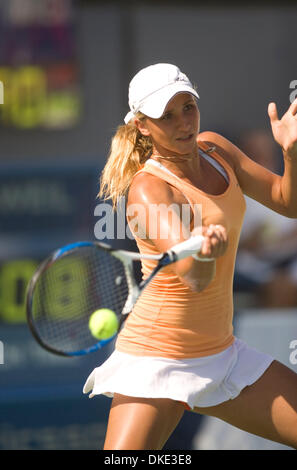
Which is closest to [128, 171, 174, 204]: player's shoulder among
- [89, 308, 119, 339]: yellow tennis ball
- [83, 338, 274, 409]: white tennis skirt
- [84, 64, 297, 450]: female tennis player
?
[84, 64, 297, 450]: female tennis player

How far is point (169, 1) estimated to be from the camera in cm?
841

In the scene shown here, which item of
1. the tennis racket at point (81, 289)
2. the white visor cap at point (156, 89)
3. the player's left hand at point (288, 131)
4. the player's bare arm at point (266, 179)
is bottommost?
the tennis racket at point (81, 289)

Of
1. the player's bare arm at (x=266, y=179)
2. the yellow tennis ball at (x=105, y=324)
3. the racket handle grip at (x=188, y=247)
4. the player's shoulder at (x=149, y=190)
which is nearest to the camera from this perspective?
the racket handle grip at (x=188, y=247)

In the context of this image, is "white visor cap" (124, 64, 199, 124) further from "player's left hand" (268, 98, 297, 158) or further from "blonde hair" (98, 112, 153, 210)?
"player's left hand" (268, 98, 297, 158)

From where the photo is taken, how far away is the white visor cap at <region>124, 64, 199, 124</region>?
2975mm

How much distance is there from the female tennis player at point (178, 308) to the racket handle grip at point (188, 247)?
0.32 feet

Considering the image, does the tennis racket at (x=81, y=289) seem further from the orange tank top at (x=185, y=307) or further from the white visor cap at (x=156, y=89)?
the white visor cap at (x=156, y=89)

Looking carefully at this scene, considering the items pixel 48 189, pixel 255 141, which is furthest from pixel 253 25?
pixel 48 189

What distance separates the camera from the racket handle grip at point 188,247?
9.01 ft

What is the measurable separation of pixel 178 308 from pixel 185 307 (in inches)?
0.9

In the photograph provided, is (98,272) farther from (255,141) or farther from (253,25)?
(253,25)

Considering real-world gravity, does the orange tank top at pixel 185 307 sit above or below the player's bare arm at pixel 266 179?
below

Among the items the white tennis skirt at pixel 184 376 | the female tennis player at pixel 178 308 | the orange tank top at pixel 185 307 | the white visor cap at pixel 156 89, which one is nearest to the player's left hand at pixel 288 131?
the female tennis player at pixel 178 308

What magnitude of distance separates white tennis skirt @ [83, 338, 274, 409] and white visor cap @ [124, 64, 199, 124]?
773 mm
